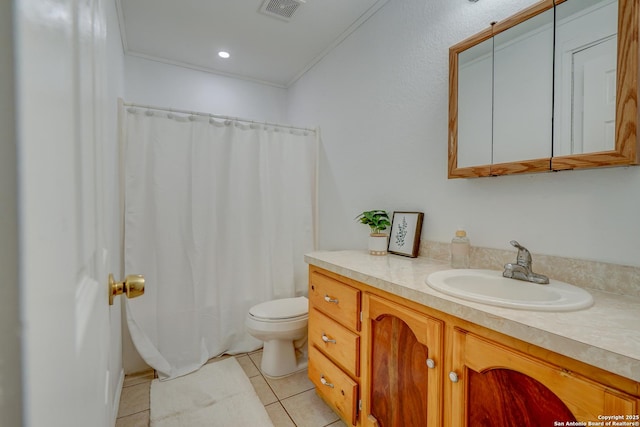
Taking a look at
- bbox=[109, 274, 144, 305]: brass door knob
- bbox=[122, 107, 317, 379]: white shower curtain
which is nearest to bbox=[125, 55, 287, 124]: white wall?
bbox=[122, 107, 317, 379]: white shower curtain

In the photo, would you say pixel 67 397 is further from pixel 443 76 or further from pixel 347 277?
pixel 443 76

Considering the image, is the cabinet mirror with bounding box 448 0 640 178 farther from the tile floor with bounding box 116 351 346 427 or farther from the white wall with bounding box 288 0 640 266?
the tile floor with bounding box 116 351 346 427

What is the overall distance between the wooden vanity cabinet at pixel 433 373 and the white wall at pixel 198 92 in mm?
2136

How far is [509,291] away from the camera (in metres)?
1.18

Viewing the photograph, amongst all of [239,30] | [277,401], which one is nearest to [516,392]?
[277,401]

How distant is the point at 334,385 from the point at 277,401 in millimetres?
459

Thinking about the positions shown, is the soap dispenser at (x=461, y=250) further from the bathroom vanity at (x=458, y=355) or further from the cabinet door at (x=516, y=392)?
the cabinet door at (x=516, y=392)

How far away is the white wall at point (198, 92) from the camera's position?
2.65 metres

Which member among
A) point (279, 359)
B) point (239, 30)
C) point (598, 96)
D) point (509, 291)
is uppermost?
point (239, 30)

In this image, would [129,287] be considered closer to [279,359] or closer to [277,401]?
[277,401]

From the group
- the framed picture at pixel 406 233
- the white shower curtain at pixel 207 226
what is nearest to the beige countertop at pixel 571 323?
the framed picture at pixel 406 233

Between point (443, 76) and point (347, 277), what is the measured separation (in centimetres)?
118

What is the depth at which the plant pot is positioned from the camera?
1.87 meters

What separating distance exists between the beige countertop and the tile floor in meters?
0.95
